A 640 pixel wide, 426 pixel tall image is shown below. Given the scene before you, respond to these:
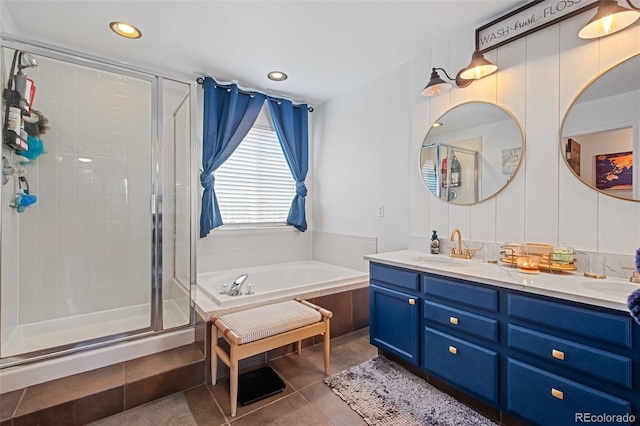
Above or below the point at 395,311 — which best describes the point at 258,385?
below

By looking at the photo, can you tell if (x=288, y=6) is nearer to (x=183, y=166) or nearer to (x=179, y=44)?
(x=179, y=44)

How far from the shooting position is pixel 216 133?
10.1 ft

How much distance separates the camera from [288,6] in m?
1.93

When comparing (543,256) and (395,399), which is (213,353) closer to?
(395,399)

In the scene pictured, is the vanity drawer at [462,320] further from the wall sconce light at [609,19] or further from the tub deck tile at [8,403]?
the tub deck tile at [8,403]

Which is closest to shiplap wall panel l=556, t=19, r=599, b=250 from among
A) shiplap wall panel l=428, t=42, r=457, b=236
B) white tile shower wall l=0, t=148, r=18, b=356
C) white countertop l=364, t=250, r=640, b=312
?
white countertop l=364, t=250, r=640, b=312

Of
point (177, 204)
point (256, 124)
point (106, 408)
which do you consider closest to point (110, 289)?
point (177, 204)

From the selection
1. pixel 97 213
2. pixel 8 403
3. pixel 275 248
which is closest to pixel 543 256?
pixel 275 248

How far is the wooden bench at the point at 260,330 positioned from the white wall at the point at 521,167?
1172 mm

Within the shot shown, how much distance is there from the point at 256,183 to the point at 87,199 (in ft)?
5.17

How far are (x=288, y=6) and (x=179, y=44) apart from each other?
1.01 meters

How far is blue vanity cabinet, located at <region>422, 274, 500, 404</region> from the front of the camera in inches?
62.5

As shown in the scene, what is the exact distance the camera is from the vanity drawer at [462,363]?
1581 millimetres

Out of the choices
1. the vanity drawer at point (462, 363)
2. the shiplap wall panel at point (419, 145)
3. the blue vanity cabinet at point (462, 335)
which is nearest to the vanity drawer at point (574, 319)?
the blue vanity cabinet at point (462, 335)
